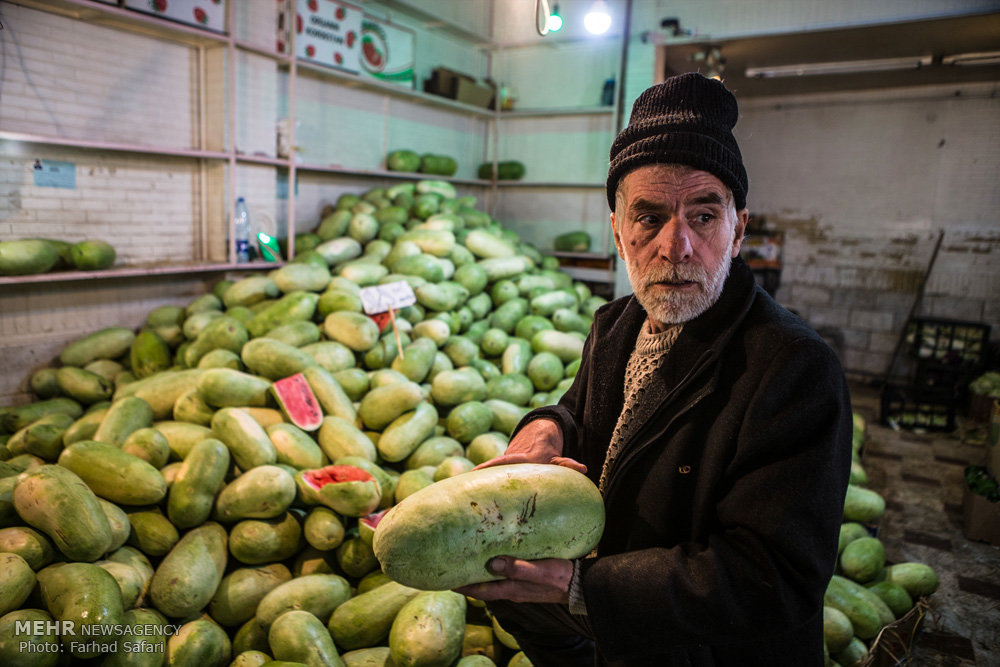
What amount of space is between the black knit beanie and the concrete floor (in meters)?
2.44

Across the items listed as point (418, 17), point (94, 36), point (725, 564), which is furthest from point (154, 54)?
point (725, 564)

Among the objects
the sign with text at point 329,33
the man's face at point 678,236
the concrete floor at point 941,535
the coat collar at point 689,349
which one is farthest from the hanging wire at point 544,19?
the sign with text at point 329,33

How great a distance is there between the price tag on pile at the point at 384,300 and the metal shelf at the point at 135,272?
5.60ft

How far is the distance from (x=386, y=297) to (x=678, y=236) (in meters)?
2.72

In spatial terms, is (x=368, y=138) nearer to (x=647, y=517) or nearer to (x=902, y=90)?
(x=647, y=517)

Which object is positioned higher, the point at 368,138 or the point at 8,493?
the point at 368,138

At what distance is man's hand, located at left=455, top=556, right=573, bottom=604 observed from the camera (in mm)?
1267

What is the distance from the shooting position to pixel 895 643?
2.52 m

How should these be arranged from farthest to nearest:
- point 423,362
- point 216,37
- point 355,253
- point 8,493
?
point 355,253 → point 216,37 → point 423,362 → point 8,493

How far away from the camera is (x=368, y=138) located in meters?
6.84

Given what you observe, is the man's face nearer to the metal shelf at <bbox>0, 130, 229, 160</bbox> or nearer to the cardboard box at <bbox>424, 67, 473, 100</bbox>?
the metal shelf at <bbox>0, 130, 229, 160</bbox>

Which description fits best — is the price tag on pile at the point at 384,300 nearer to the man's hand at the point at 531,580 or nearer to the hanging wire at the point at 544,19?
the hanging wire at the point at 544,19

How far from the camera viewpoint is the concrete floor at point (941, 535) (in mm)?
3051

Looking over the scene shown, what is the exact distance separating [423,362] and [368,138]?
4129 mm
